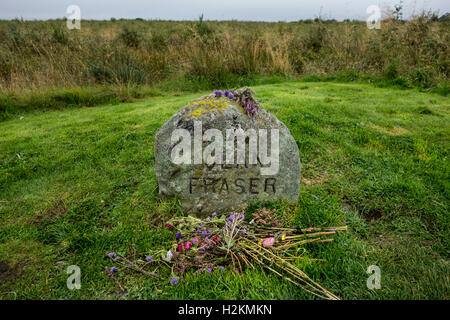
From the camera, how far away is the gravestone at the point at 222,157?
2734mm

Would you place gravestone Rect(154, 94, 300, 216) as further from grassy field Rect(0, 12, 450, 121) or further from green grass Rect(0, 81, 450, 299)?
grassy field Rect(0, 12, 450, 121)

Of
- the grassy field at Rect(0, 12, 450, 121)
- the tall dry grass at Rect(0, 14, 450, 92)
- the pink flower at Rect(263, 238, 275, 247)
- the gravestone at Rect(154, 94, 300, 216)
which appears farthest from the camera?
the tall dry grass at Rect(0, 14, 450, 92)

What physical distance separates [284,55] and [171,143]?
9401 mm

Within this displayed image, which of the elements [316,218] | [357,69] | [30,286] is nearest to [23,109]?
[30,286]

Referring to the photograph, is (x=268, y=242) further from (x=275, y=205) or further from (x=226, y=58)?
(x=226, y=58)

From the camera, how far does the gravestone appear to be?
2734mm

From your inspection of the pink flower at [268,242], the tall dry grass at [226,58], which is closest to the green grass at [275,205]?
the pink flower at [268,242]

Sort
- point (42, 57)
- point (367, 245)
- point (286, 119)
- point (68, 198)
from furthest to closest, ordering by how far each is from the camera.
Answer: point (42, 57)
point (286, 119)
point (68, 198)
point (367, 245)

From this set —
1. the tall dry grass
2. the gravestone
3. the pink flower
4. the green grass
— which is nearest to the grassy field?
the tall dry grass

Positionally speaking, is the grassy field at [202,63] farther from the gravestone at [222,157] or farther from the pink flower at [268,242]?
the pink flower at [268,242]

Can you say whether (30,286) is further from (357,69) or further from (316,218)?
(357,69)

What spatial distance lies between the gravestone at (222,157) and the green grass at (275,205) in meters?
0.33

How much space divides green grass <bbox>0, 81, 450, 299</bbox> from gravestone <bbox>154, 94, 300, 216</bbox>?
33 centimetres

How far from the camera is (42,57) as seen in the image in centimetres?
959
